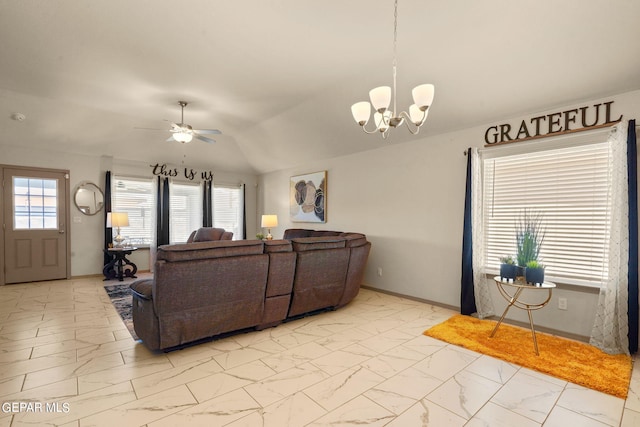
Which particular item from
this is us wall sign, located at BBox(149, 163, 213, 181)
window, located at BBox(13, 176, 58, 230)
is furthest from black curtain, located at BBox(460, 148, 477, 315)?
window, located at BBox(13, 176, 58, 230)

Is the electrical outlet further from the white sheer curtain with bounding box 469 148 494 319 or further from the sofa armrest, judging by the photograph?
the sofa armrest

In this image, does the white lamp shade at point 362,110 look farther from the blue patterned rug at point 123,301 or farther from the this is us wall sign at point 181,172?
the this is us wall sign at point 181,172

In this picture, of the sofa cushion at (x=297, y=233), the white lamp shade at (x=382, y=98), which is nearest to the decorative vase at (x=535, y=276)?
the white lamp shade at (x=382, y=98)

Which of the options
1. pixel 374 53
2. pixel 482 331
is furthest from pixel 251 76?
pixel 482 331

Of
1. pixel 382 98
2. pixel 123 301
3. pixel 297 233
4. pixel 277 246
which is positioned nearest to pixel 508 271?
pixel 382 98

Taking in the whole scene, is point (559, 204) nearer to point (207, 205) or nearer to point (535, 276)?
point (535, 276)

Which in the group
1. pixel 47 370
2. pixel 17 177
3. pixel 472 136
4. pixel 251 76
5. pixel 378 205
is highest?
pixel 251 76

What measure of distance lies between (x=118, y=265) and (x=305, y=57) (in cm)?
550

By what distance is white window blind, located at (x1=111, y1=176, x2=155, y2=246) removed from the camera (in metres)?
6.68

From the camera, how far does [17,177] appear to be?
5.64 metres

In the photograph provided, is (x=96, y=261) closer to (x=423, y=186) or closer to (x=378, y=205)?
(x=378, y=205)

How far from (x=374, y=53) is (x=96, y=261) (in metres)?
6.67

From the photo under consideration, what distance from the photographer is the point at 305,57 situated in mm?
3438

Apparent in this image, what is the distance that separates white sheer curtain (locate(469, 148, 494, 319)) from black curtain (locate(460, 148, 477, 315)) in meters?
0.04
